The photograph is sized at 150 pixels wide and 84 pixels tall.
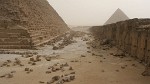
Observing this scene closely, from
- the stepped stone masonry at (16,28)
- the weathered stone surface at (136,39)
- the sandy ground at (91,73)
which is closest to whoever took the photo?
the sandy ground at (91,73)

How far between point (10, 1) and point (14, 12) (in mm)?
1894

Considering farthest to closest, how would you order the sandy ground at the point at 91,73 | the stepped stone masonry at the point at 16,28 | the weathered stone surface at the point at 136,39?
1. the stepped stone masonry at the point at 16,28
2. the weathered stone surface at the point at 136,39
3. the sandy ground at the point at 91,73

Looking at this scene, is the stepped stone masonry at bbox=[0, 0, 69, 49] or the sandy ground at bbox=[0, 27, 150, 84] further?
the stepped stone masonry at bbox=[0, 0, 69, 49]

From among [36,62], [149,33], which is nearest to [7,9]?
[36,62]

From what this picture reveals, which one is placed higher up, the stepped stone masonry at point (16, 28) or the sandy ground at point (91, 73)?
the stepped stone masonry at point (16, 28)

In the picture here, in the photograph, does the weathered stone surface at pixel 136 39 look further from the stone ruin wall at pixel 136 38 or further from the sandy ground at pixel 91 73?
the sandy ground at pixel 91 73

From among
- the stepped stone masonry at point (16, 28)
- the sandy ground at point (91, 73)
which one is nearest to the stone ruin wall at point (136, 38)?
the sandy ground at point (91, 73)

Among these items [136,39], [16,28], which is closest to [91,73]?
[136,39]

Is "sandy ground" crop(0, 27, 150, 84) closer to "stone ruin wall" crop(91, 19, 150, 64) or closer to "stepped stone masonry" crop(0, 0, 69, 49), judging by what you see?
"stone ruin wall" crop(91, 19, 150, 64)

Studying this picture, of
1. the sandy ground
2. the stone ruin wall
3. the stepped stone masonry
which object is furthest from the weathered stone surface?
the stepped stone masonry

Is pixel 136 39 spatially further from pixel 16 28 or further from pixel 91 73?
pixel 16 28

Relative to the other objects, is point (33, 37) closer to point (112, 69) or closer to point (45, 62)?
point (45, 62)

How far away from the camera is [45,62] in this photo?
10.8 m

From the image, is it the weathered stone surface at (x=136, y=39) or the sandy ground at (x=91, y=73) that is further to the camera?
the weathered stone surface at (x=136, y=39)
